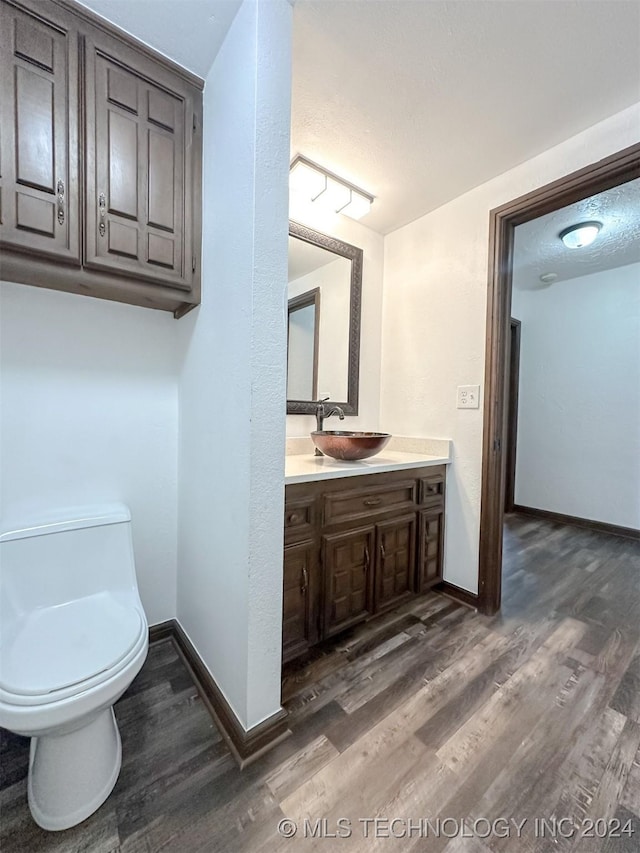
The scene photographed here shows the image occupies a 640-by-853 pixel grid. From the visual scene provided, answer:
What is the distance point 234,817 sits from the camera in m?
0.91

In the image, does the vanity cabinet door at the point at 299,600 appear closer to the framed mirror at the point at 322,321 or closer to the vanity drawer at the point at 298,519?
the vanity drawer at the point at 298,519

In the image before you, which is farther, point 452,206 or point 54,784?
point 452,206

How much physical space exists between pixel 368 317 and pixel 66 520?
2031 mm

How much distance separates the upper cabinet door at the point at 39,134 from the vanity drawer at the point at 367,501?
1310mm

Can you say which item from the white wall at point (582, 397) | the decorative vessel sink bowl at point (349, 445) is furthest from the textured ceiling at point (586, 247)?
the decorative vessel sink bowl at point (349, 445)

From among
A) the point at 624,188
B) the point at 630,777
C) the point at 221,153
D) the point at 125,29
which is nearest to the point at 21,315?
the point at 221,153

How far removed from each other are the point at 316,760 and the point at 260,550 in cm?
68

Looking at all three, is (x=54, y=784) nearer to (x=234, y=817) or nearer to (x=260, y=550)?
(x=234, y=817)

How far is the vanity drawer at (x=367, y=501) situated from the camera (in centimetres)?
151

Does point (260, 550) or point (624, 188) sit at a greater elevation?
point (624, 188)

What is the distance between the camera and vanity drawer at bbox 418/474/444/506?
191 cm

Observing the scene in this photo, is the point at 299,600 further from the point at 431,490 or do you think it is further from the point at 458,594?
the point at 458,594

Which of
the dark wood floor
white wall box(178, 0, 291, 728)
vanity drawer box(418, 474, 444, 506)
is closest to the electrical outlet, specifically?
vanity drawer box(418, 474, 444, 506)

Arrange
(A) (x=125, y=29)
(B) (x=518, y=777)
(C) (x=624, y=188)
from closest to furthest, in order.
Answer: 1. (B) (x=518, y=777)
2. (A) (x=125, y=29)
3. (C) (x=624, y=188)
